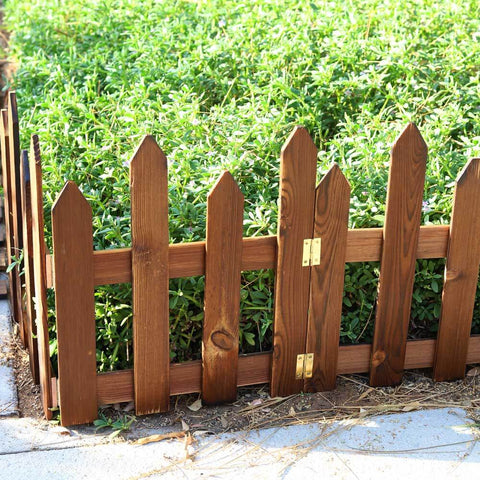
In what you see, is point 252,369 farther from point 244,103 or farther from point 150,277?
point 244,103

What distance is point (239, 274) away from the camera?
2816 millimetres

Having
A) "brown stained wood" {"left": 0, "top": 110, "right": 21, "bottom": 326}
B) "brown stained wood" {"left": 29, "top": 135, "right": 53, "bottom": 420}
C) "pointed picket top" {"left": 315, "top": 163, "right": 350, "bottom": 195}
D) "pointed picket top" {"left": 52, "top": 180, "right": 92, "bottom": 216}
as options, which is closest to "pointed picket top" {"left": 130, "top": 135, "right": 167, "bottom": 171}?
"pointed picket top" {"left": 52, "top": 180, "right": 92, "bottom": 216}

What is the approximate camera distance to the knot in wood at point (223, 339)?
2.89 m

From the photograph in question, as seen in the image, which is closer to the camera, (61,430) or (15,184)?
(61,430)

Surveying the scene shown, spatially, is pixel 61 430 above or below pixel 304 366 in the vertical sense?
below

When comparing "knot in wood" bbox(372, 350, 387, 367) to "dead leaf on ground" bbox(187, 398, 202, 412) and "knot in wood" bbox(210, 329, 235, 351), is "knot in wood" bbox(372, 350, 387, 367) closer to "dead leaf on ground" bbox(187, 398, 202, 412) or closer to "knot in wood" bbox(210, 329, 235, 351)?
"knot in wood" bbox(210, 329, 235, 351)

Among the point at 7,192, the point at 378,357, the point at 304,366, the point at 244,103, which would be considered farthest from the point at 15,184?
the point at 378,357

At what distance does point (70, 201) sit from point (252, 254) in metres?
0.74

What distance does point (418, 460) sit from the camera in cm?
268

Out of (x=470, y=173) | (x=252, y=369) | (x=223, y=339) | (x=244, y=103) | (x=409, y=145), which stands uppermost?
(x=244, y=103)

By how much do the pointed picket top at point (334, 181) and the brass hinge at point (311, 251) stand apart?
0.21m

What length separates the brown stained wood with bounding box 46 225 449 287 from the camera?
2.67 metres

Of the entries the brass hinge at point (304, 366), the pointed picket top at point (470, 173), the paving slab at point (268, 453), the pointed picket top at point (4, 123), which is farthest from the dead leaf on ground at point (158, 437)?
the pointed picket top at point (4, 123)

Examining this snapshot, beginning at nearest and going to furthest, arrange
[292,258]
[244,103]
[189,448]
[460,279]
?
[189,448]
[292,258]
[460,279]
[244,103]
